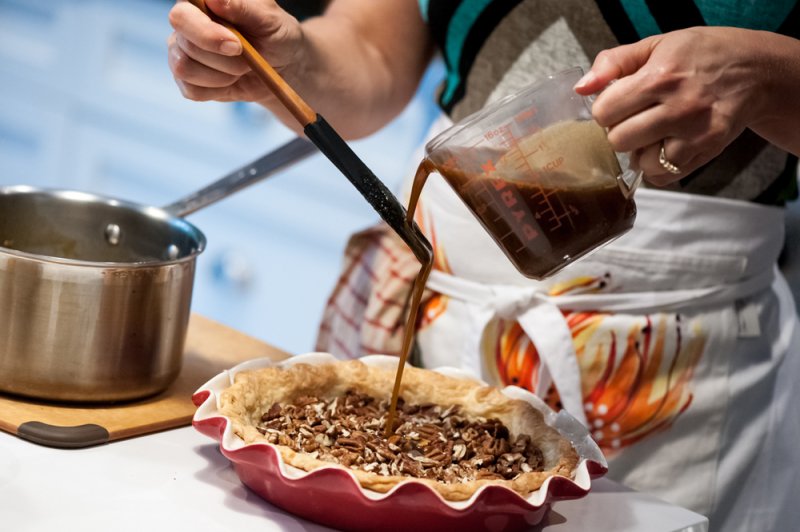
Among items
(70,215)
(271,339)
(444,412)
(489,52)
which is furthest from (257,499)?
(271,339)

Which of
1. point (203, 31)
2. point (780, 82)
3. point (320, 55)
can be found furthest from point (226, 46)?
point (780, 82)

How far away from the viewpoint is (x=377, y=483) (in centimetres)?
89

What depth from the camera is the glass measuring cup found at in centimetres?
95

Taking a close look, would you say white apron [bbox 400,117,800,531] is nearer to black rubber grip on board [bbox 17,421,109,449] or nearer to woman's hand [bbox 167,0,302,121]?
woman's hand [bbox 167,0,302,121]

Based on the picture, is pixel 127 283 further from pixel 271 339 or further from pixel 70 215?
pixel 271 339

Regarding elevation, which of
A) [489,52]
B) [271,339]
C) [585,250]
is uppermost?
[489,52]

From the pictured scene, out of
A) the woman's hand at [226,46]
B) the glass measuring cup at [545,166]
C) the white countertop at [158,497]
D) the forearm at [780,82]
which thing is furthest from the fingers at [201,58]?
the forearm at [780,82]

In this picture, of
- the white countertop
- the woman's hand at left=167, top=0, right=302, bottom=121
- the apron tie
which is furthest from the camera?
the apron tie

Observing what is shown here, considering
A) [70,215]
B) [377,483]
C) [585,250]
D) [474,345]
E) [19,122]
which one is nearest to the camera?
[377,483]

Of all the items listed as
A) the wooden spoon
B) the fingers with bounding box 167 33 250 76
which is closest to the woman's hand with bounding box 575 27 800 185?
the wooden spoon

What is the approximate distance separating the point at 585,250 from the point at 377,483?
0.32m

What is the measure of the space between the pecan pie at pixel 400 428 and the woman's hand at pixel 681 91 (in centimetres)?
33

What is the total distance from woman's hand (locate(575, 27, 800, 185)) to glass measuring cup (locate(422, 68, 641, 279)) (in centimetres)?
3

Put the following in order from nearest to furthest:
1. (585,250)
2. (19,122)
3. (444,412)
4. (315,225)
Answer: (585,250)
(444,412)
(315,225)
(19,122)
